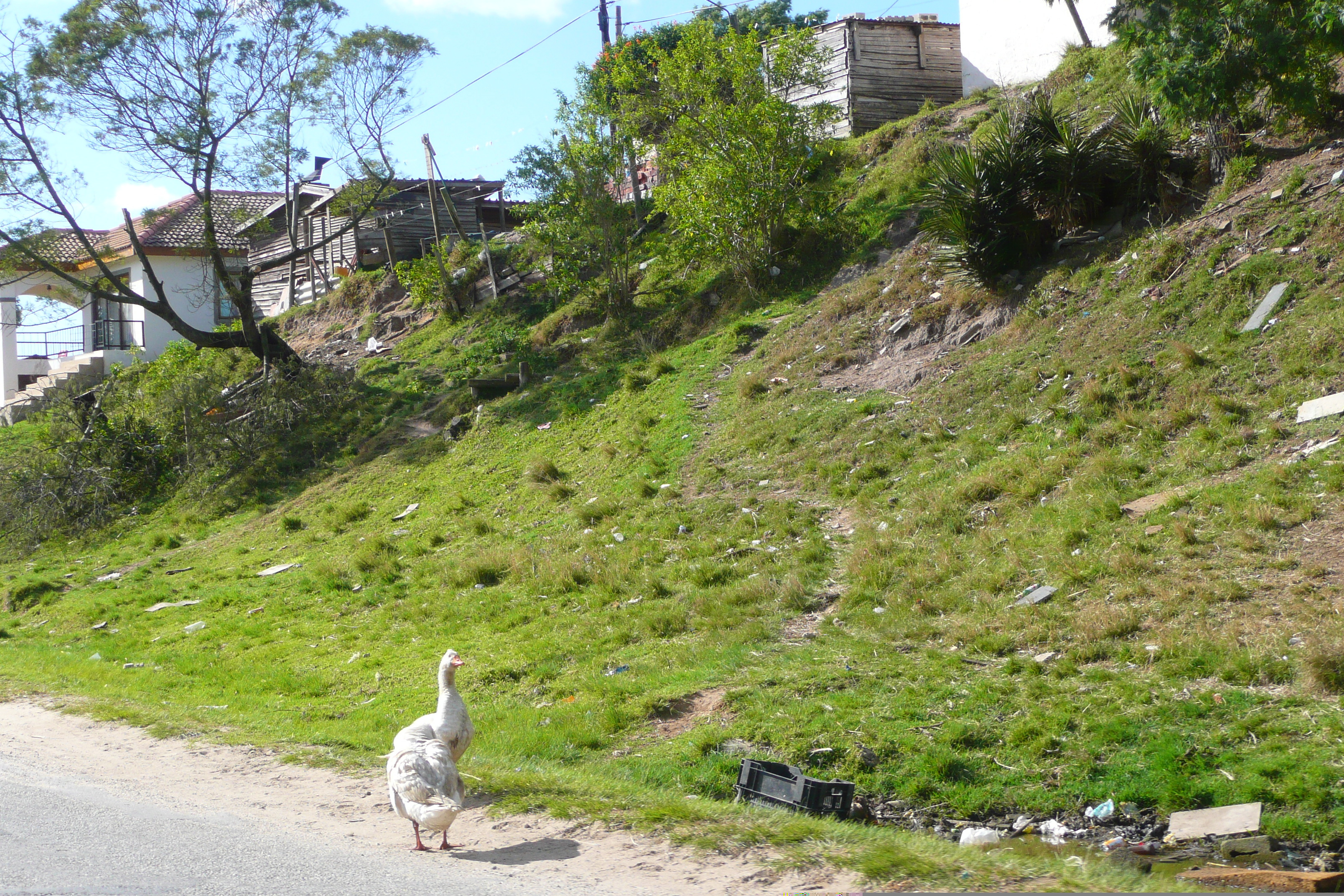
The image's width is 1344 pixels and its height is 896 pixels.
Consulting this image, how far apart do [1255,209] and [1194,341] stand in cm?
254

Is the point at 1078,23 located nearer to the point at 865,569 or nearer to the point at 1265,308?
the point at 1265,308

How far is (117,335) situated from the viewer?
1464 inches

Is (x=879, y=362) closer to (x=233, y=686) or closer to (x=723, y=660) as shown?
(x=723, y=660)

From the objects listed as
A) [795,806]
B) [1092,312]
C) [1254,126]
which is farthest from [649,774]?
[1254,126]

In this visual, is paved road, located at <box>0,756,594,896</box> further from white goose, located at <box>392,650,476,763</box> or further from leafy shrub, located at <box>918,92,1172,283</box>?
leafy shrub, located at <box>918,92,1172,283</box>

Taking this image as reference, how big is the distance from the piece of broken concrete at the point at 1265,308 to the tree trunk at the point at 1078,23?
436 inches

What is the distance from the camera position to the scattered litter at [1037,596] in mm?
8398

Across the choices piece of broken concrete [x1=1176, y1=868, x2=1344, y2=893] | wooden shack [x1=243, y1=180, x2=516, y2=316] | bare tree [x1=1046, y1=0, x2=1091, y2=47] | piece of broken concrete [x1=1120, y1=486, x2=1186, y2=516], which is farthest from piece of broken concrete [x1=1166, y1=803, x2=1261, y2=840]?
wooden shack [x1=243, y1=180, x2=516, y2=316]

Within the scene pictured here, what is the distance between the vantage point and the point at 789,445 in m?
13.6

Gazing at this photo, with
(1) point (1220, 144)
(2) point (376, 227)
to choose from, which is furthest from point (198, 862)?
(2) point (376, 227)

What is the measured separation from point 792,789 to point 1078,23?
19.3 m

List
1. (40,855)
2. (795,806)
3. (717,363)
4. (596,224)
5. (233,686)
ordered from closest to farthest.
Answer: (40,855)
(795,806)
(233,686)
(717,363)
(596,224)

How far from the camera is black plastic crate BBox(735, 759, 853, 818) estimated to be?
5859 millimetres

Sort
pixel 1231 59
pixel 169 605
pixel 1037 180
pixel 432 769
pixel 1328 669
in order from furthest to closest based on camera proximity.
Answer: pixel 169 605, pixel 1037 180, pixel 1231 59, pixel 1328 669, pixel 432 769
